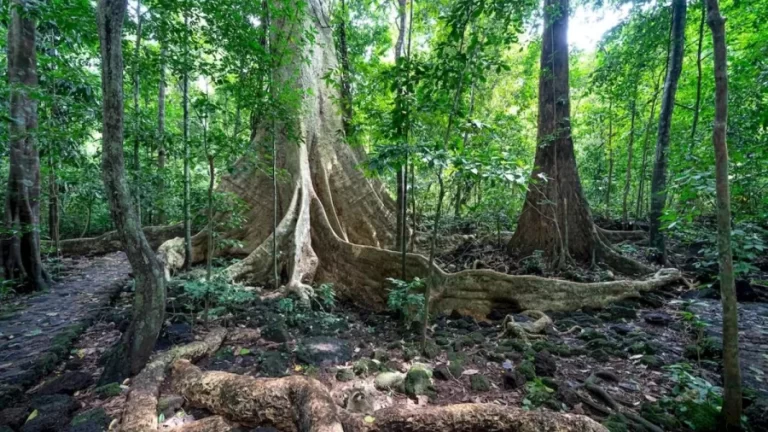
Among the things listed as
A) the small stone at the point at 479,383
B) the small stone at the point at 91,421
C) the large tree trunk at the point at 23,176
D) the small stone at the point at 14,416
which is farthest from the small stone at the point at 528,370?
the large tree trunk at the point at 23,176

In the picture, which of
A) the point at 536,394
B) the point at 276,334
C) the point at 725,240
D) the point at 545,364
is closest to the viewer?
the point at 725,240

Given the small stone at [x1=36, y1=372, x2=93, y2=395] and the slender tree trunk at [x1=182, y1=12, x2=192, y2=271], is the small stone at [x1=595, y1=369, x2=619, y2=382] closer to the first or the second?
the small stone at [x1=36, y1=372, x2=93, y2=395]

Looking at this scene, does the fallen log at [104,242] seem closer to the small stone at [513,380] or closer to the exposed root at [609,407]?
the small stone at [513,380]

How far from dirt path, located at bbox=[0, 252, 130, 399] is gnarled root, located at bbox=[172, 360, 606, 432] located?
1.87 metres

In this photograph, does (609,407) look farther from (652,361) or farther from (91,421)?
(91,421)

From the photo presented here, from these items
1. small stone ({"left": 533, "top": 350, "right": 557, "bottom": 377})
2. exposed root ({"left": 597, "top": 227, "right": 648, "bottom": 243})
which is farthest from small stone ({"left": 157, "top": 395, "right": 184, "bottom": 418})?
exposed root ({"left": 597, "top": 227, "right": 648, "bottom": 243})

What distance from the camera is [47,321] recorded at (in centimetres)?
474

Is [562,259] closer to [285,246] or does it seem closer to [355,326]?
[355,326]

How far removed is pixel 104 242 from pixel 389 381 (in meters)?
10.8

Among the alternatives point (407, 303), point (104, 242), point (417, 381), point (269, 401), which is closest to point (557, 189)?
point (407, 303)

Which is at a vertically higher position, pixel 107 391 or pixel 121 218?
pixel 121 218

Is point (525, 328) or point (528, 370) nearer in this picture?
point (528, 370)

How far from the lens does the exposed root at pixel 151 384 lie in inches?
93.3

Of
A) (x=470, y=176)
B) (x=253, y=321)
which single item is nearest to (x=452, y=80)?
(x=470, y=176)
